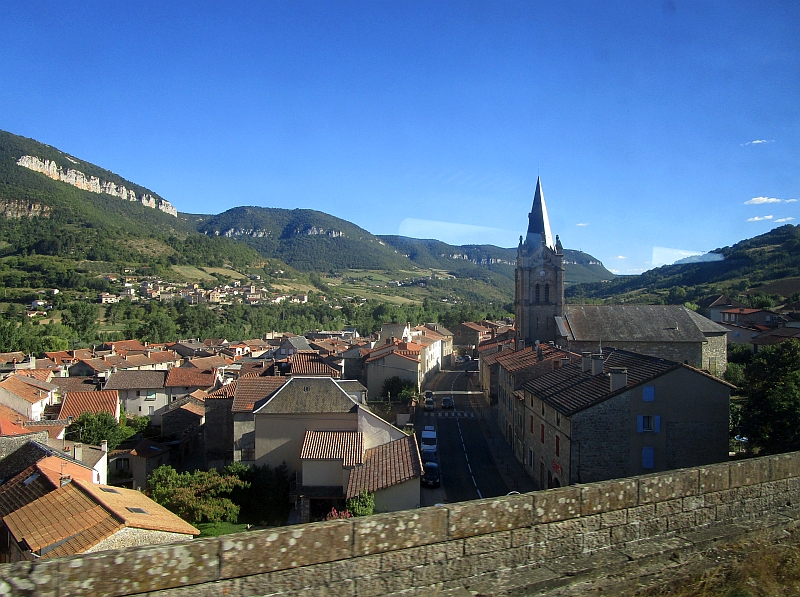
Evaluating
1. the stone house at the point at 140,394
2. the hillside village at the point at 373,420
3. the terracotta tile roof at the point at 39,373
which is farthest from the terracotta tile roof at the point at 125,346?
the stone house at the point at 140,394

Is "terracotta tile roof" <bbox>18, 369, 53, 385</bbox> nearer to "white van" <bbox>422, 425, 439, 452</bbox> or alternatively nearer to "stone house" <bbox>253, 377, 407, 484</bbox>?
"stone house" <bbox>253, 377, 407, 484</bbox>

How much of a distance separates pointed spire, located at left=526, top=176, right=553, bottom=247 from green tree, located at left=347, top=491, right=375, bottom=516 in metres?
28.1

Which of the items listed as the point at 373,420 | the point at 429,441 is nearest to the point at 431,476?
the point at 373,420

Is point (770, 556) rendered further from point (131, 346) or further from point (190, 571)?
point (131, 346)

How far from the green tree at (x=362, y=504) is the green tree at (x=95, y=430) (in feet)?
60.4

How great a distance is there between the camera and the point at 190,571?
371 cm

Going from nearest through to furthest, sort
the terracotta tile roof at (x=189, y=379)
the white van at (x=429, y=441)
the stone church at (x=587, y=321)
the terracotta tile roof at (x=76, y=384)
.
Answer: the white van at (x=429, y=441) < the stone church at (x=587, y=321) < the terracotta tile roof at (x=76, y=384) < the terracotta tile roof at (x=189, y=379)

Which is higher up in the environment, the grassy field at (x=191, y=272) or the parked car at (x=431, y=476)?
the grassy field at (x=191, y=272)

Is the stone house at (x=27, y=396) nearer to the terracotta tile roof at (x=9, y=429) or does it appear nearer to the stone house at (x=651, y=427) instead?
the terracotta tile roof at (x=9, y=429)

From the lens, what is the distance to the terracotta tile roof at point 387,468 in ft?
54.0

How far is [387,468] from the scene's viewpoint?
57.9 feet

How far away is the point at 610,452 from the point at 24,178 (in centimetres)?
17531

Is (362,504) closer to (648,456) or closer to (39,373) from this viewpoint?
(648,456)

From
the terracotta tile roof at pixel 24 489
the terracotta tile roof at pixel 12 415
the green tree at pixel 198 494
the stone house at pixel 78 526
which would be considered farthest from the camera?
the terracotta tile roof at pixel 12 415
